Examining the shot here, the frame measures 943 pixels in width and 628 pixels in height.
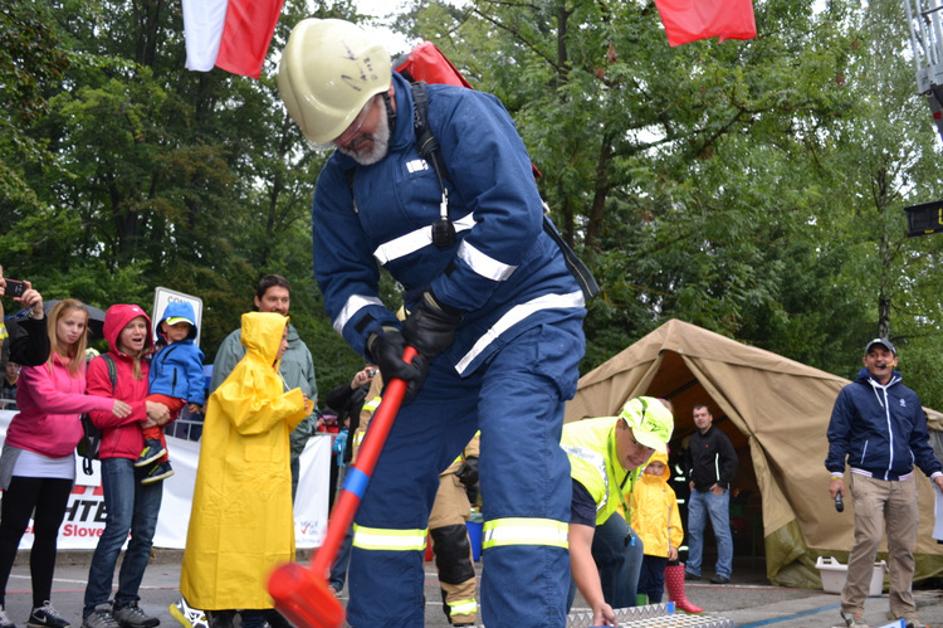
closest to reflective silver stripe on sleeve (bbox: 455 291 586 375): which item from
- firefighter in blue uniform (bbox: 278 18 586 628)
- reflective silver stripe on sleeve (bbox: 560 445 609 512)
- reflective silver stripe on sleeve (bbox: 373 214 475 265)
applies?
firefighter in blue uniform (bbox: 278 18 586 628)

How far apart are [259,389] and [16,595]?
291 cm

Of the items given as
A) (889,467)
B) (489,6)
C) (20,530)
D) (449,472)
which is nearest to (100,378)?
(20,530)

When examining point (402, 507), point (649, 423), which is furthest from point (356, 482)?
point (649, 423)

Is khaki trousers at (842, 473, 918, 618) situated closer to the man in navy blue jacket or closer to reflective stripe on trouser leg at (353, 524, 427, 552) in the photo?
the man in navy blue jacket

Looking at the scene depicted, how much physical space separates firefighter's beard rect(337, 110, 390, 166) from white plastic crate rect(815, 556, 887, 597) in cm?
840

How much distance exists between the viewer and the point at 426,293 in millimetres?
3508

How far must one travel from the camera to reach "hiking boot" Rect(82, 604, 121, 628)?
590 cm

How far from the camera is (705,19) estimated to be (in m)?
10.6

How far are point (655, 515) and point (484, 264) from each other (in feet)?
19.1

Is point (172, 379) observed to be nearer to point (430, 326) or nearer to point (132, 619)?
point (132, 619)

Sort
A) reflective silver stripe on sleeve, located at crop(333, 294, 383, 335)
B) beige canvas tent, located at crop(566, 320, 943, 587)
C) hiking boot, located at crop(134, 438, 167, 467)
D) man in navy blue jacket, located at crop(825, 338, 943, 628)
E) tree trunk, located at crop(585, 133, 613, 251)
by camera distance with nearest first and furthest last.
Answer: reflective silver stripe on sleeve, located at crop(333, 294, 383, 335) → hiking boot, located at crop(134, 438, 167, 467) → man in navy blue jacket, located at crop(825, 338, 943, 628) → beige canvas tent, located at crop(566, 320, 943, 587) → tree trunk, located at crop(585, 133, 613, 251)

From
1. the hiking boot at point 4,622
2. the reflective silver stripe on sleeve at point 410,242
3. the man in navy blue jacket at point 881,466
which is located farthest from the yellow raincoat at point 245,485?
the man in navy blue jacket at point 881,466

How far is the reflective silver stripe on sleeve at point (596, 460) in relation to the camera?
5.10m

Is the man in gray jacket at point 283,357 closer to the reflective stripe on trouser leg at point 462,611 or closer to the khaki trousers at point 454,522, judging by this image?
the khaki trousers at point 454,522
